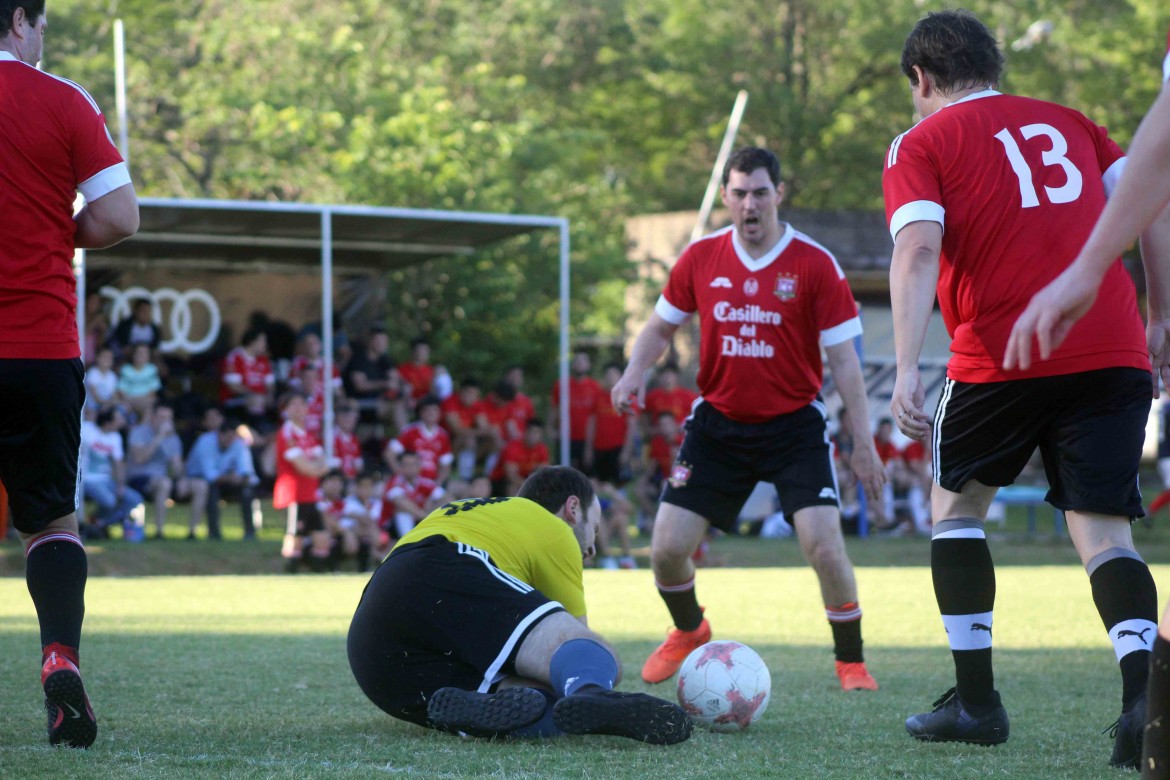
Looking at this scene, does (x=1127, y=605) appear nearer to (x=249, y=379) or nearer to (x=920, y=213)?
(x=920, y=213)

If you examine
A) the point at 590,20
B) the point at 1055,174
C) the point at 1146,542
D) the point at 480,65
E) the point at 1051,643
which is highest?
the point at 590,20

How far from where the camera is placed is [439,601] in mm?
4531

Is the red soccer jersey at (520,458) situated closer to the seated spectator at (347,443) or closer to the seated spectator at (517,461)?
the seated spectator at (517,461)

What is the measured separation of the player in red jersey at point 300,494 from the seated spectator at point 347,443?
122 cm

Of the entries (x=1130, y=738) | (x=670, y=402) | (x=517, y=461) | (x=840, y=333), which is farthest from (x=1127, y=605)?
(x=670, y=402)

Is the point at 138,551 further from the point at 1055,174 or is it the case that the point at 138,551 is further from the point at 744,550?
the point at 1055,174

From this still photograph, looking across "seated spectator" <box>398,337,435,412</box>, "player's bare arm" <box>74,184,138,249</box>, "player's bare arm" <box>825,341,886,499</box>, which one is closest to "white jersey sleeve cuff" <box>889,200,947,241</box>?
"player's bare arm" <box>825,341,886,499</box>

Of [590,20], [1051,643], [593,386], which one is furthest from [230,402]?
[590,20]

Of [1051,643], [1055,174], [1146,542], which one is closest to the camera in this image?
[1055,174]

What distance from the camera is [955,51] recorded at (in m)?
4.42

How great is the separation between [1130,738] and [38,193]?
365 cm

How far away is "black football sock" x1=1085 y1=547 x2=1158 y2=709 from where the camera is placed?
3979 millimetres

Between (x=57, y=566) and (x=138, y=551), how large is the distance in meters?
10.3

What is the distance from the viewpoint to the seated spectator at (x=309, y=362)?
1681 cm
